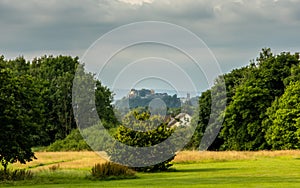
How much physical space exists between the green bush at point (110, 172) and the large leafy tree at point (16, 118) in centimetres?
390

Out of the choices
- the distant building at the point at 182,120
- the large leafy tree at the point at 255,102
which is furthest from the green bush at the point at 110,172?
the large leafy tree at the point at 255,102

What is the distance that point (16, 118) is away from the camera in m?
37.0

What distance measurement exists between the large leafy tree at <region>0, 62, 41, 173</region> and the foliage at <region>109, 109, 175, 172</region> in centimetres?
851

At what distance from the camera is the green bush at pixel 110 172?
1486 inches

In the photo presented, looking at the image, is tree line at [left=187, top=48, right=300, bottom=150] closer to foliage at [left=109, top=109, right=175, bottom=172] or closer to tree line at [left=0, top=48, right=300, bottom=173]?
tree line at [left=0, top=48, right=300, bottom=173]

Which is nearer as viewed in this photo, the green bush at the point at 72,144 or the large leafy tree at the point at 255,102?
the green bush at the point at 72,144

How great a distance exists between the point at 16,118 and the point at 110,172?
6.18 metres

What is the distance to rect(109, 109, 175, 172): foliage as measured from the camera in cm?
4566

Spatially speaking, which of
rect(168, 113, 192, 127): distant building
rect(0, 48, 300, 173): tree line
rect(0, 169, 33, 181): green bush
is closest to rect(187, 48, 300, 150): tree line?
rect(0, 48, 300, 173): tree line

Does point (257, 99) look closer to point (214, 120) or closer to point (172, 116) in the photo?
point (214, 120)

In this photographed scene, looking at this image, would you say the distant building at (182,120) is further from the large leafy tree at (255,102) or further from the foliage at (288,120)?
the large leafy tree at (255,102)

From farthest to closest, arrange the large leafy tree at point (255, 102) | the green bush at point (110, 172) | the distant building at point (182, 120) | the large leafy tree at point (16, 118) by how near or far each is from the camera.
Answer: the large leafy tree at point (255, 102)
the distant building at point (182, 120)
the green bush at point (110, 172)
the large leafy tree at point (16, 118)

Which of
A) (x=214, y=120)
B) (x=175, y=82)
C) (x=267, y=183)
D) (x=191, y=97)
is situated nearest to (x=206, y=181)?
(x=267, y=183)

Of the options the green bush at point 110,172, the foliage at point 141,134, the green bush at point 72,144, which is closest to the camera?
the green bush at point 110,172
